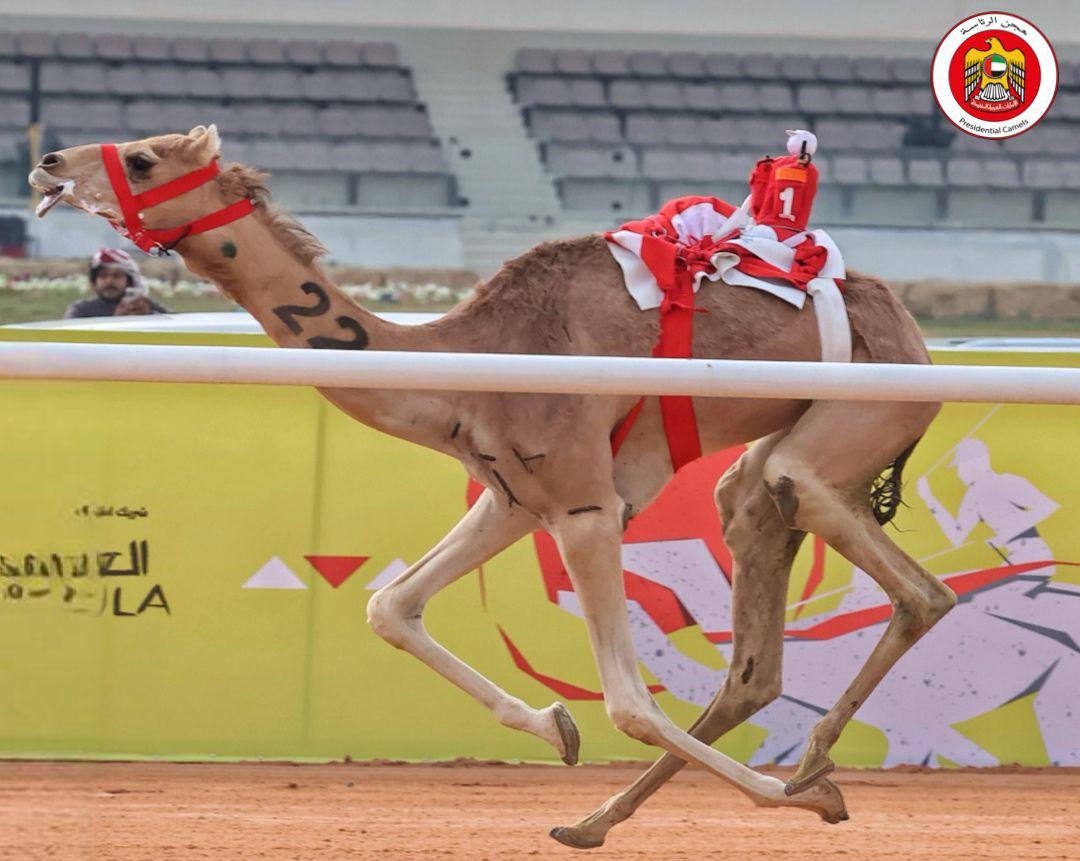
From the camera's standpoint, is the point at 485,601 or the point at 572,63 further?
the point at 572,63

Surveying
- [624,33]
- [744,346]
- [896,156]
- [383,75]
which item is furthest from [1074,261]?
[744,346]

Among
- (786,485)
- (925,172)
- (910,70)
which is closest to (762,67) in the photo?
(910,70)

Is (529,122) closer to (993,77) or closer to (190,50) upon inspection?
(190,50)

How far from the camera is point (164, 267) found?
1673 centimetres

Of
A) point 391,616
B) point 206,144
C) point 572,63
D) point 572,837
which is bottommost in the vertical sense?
point 572,837

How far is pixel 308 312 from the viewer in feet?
14.7

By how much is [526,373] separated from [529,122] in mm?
18877

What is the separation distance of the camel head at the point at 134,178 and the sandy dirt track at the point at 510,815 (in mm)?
1658

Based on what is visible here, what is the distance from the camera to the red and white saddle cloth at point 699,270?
460cm

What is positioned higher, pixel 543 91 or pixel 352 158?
pixel 543 91

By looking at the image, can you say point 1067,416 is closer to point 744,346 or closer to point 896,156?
point 744,346

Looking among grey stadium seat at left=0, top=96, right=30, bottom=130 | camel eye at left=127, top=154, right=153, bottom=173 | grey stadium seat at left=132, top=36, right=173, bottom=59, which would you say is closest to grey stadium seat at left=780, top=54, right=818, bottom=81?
grey stadium seat at left=132, top=36, right=173, bottom=59

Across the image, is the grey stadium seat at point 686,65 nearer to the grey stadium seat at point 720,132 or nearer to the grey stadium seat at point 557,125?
the grey stadium seat at point 720,132

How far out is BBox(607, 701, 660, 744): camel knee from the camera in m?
4.43
